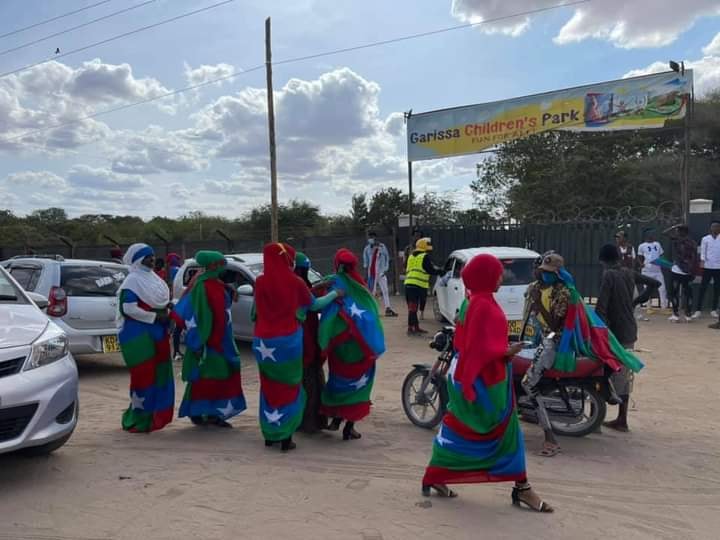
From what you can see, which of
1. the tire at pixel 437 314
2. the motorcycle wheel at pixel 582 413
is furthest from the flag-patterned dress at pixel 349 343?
the tire at pixel 437 314

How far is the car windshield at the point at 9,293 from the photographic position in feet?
17.8

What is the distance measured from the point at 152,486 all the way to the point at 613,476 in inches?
131

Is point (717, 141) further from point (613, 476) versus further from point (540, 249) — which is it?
point (613, 476)

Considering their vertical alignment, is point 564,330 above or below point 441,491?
above

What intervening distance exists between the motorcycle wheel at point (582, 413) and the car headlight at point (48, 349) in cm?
403

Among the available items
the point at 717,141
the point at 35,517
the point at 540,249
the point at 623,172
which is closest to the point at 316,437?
the point at 35,517

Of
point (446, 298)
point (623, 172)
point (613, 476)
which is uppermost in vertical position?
point (623, 172)

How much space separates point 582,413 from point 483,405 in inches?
83.8

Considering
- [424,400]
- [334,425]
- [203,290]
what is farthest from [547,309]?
[203,290]

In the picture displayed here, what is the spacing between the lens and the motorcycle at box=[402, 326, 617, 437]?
561 centimetres

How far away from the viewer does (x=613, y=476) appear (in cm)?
488

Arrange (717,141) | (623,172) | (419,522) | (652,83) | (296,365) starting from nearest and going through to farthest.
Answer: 1. (419,522)
2. (296,365)
3. (652,83)
4. (623,172)
5. (717,141)

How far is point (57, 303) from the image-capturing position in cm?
854

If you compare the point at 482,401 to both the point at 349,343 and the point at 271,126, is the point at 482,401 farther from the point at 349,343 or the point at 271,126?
the point at 271,126
